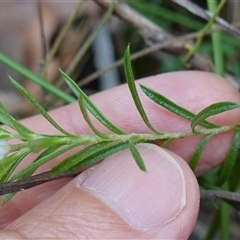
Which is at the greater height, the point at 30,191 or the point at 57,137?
the point at 57,137

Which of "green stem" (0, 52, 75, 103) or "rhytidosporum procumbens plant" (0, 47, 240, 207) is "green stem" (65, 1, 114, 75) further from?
"rhytidosporum procumbens plant" (0, 47, 240, 207)

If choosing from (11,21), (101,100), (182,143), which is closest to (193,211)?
(182,143)

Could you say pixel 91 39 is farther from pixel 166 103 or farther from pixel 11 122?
pixel 11 122

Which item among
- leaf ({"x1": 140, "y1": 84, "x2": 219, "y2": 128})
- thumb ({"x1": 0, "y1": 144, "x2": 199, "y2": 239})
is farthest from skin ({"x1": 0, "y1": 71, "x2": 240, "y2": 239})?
leaf ({"x1": 140, "y1": 84, "x2": 219, "y2": 128})

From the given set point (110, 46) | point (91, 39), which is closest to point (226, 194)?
point (91, 39)

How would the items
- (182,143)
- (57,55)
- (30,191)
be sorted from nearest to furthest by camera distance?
1. (182,143)
2. (30,191)
3. (57,55)

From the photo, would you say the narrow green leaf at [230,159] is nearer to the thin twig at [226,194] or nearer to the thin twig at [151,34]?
the thin twig at [226,194]

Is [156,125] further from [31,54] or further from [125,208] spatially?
[31,54]

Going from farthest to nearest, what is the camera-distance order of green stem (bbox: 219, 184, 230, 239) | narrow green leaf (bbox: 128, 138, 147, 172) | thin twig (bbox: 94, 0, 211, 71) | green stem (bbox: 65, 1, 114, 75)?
thin twig (bbox: 94, 0, 211, 71) < green stem (bbox: 65, 1, 114, 75) < green stem (bbox: 219, 184, 230, 239) < narrow green leaf (bbox: 128, 138, 147, 172)

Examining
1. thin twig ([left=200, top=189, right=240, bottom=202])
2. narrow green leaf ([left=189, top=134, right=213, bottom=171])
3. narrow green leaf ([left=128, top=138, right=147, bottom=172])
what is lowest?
thin twig ([left=200, top=189, right=240, bottom=202])
